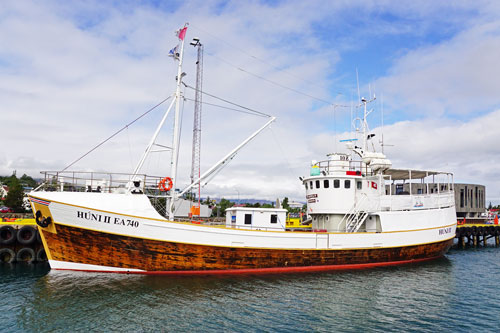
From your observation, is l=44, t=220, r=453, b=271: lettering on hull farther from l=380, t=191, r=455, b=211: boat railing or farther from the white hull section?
l=380, t=191, r=455, b=211: boat railing

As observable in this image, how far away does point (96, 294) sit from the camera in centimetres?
1225

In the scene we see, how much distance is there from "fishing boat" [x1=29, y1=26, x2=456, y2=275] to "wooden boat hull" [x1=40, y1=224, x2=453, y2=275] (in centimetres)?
4

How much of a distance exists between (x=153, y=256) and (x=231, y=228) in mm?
3708

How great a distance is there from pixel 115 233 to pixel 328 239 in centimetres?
1051

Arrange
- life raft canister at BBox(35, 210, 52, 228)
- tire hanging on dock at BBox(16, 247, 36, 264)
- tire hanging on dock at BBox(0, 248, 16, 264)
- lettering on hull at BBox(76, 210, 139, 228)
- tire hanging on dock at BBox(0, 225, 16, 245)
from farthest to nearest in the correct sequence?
1. tire hanging on dock at BBox(0, 225, 16, 245)
2. tire hanging on dock at BBox(16, 247, 36, 264)
3. tire hanging on dock at BBox(0, 248, 16, 264)
4. life raft canister at BBox(35, 210, 52, 228)
5. lettering on hull at BBox(76, 210, 139, 228)

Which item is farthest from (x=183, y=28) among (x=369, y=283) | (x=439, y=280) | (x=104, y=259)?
(x=439, y=280)

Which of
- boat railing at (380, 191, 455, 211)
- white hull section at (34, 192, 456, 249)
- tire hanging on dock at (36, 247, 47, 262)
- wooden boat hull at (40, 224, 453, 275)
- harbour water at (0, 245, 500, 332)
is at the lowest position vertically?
harbour water at (0, 245, 500, 332)

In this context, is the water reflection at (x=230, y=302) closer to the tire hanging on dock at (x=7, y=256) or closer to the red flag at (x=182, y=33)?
the tire hanging on dock at (x=7, y=256)

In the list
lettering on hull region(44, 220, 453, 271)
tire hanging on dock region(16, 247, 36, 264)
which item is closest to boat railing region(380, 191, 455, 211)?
lettering on hull region(44, 220, 453, 271)

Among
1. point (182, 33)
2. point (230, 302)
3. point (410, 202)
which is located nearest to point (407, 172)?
point (410, 202)

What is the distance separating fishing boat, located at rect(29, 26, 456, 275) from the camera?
14586 mm

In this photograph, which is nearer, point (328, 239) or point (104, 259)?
point (104, 259)

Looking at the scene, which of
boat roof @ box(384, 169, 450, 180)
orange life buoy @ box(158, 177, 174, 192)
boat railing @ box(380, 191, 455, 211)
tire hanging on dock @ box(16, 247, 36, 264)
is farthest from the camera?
boat roof @ box(384, 169, 450, 180)

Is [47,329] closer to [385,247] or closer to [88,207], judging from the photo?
[88,207]
